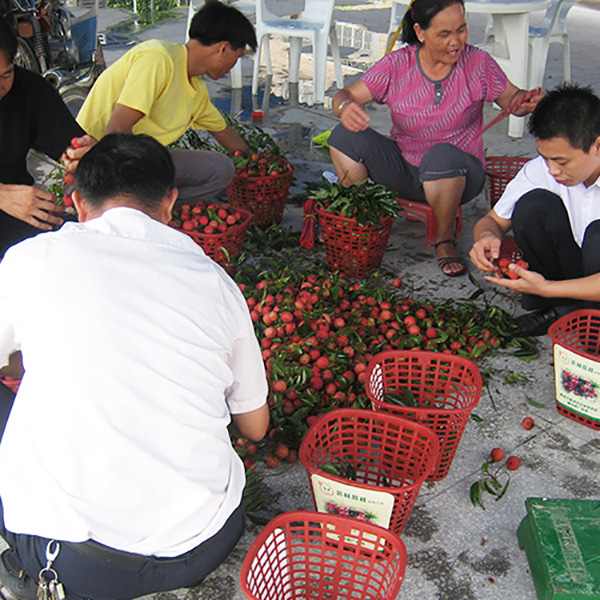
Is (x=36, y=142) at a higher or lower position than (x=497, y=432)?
higher

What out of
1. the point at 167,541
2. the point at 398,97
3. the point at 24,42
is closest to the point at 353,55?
the point at 24,42

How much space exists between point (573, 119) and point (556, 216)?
0.47 m

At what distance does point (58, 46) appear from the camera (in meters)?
4.66

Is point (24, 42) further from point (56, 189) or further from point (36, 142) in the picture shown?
point (36, 142)

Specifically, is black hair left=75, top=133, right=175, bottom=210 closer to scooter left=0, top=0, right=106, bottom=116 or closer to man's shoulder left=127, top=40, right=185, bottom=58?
man's shoulder left=127, top=40, right=185, bottom=58

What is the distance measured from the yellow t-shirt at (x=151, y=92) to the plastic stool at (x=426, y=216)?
1119 millimetres

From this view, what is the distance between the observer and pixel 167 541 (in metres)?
1.41

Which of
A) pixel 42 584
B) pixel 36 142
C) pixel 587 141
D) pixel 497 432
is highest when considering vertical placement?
pixel 587 141

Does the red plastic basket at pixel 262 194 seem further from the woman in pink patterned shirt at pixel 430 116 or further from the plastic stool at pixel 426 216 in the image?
the plastic stool at pixel 426 216

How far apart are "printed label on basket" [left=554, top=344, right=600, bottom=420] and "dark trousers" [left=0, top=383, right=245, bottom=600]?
1.23 metres

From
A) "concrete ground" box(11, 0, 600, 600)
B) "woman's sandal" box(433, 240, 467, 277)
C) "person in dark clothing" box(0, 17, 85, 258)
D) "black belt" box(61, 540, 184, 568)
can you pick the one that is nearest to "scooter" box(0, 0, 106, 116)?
"concrete ground" box(11, 0, 600, 600)

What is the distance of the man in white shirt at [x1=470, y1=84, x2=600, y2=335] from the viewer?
2227 millimetres

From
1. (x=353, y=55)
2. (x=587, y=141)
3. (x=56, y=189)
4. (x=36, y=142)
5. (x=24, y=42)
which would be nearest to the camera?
(x=587, y=141)

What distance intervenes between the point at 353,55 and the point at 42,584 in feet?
20.7
